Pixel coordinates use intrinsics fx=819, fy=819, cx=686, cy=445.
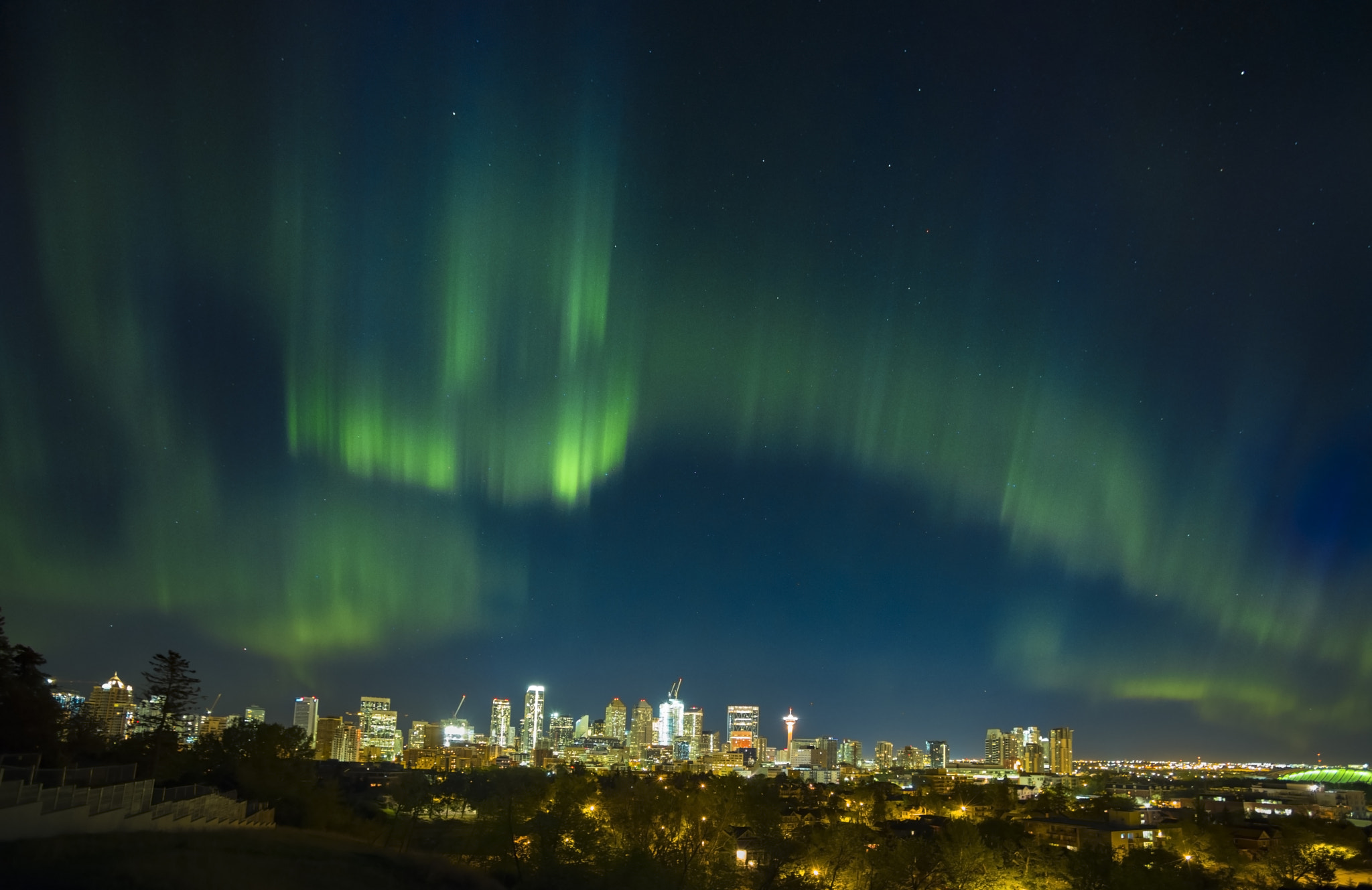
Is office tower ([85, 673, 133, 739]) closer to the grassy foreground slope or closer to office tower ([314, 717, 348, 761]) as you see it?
office tower ([314, 717, 348, 761])

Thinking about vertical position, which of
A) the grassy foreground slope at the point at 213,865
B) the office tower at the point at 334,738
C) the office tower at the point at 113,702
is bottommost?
the office tower at the point at 334,738

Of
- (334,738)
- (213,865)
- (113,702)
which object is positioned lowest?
(334,738)

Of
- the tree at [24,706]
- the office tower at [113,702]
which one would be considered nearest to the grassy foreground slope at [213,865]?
→ the tree at [24,706]

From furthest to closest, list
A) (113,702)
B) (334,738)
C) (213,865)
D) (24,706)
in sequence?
(334,738), (113,702), (24,706), (213,865)

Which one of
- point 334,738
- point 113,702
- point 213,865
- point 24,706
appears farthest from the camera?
point 334,738

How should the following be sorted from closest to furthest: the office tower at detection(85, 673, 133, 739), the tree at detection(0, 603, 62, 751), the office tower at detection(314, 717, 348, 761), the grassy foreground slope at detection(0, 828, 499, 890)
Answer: the grassy foreground slope at detection(0, 828, 499, 890), the tree at detection(0, 603, 62, 751), the office tower at detection(85, 673, 133, 739), the office tower at detection(314, 717, 348, 761)

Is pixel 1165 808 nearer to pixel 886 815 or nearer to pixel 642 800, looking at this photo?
pixel 886 815

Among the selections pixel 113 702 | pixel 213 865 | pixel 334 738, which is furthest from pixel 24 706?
pixel 334 738

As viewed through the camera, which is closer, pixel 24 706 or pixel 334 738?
pixel 24 706

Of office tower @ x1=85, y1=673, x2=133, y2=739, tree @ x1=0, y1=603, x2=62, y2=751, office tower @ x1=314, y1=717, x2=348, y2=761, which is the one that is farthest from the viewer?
office tower @ x1=314, y1=717, x2=348, y2=761

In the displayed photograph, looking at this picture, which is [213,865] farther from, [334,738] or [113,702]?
[334,738]

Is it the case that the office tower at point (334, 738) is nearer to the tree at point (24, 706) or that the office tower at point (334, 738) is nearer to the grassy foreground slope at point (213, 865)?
the tree at point (24, 706)

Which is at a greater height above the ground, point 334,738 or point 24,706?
point 24,706

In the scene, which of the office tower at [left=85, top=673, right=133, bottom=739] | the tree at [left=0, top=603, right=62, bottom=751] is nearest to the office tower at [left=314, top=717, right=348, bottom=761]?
the office tower at [left=85, top=673, right=133, bottom=739]
